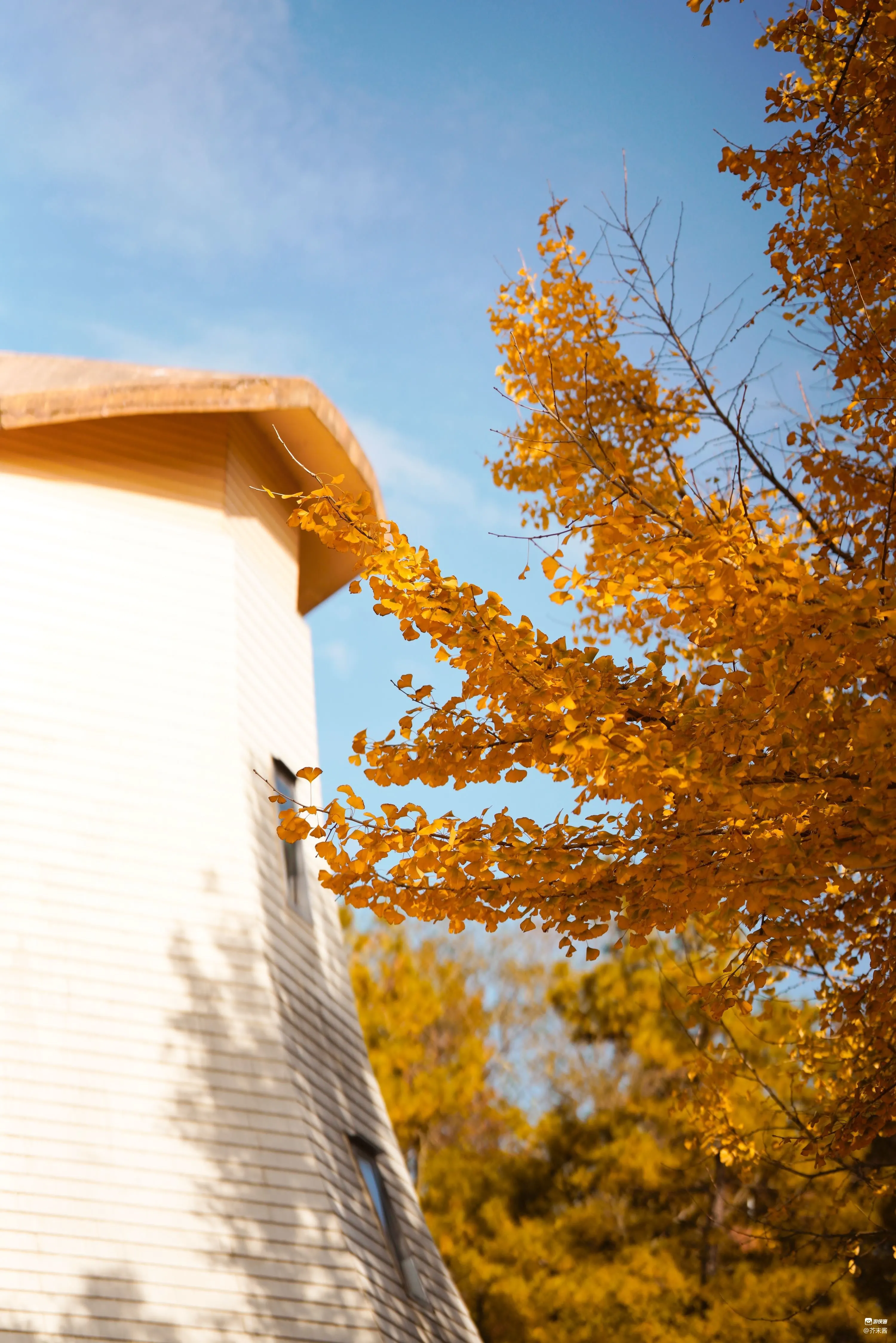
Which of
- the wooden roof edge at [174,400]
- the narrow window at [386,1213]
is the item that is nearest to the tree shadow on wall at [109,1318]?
the narrow window at [386,1213]

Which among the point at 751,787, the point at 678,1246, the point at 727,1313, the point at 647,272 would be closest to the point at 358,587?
the point at 751,787

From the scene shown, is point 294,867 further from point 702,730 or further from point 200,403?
point 702,730

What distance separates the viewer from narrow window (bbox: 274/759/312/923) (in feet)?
29.0

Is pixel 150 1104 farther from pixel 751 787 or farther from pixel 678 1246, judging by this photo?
pixel 678 1246

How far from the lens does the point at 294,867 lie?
9039 mm

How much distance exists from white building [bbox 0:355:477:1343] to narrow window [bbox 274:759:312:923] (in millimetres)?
31

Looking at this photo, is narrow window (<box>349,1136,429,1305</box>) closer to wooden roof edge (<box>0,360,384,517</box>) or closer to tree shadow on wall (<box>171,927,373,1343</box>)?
tree shadow on wall (<box>171,927,373,1343</box>)

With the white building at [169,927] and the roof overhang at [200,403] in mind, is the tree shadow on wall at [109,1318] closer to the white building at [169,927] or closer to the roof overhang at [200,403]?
the white building at [169,927]

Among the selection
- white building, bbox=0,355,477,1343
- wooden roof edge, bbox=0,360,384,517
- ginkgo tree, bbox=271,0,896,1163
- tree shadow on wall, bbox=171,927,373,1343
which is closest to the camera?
ginkgo tree, bbox=271,0,896,1163

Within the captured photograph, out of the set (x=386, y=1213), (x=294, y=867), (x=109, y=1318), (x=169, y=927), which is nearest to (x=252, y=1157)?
(x=109, y=1318)

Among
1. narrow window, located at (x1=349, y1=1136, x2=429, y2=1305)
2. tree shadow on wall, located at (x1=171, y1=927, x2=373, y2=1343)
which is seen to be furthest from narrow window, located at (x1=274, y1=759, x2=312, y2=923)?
narrow window, located at (x1=349, y1=1136, x2=429, y2=1305)

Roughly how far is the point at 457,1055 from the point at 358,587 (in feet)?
55.3

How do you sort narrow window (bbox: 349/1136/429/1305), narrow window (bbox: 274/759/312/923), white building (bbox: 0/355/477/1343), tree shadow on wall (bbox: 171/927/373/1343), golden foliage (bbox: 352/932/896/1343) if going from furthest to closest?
golden foliage (bbox: 352/932/896/1343) → narrow window (bbox: 274/759/312/923) → narrow window (bbox: 349/1136/429/1305) → tree shadow on wall (bbox: 171/927/373/1343) → white building (bbox: 0/355/477/1343)

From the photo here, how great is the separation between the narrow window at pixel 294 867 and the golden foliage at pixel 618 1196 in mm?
4568
